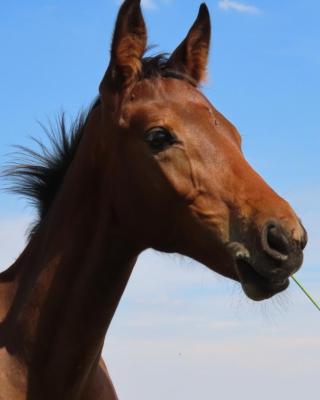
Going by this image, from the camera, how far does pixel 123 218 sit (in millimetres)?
5203

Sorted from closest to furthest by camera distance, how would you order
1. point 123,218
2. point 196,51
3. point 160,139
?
point 160,139
point 123,218
point 196,51

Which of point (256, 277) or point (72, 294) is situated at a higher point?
→ point (256, 277)

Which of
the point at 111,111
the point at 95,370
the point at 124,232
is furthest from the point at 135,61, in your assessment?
the point at 95,370

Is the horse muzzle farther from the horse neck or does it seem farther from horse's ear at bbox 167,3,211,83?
horse's ear at bbox 167,3,211,83

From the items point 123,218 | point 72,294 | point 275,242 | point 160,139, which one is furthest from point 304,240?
point 72,294

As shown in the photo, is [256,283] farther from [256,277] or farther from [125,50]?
[125,50]

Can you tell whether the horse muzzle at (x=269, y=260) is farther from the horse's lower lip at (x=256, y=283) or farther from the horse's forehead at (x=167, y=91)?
the horse's forehead at (x=167, y=91)

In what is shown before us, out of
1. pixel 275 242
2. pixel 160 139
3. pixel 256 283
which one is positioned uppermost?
pixel 160 139

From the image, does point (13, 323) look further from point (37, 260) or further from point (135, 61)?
point (135, 61)

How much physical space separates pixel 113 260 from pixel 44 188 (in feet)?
Answer: 3.85

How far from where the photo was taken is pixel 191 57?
231 inches

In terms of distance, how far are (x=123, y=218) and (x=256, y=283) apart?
39.6 inches

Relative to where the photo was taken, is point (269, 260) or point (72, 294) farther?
point (72, 294)

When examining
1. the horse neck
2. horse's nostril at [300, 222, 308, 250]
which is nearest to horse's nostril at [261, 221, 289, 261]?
horse's nostril at [300, 222, 308, 250]
